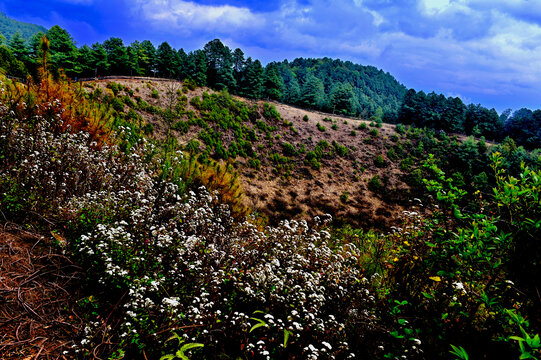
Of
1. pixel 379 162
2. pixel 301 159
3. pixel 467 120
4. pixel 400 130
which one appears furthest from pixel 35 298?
pixel 467 120

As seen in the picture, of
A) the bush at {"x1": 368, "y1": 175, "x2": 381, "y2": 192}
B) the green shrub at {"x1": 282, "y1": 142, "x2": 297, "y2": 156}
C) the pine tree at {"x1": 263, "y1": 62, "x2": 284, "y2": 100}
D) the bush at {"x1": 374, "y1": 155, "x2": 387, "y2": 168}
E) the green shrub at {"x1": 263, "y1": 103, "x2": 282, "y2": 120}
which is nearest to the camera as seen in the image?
the bush at {"x1": 368, "y1": 175, "x2": 381, "y2": 192}

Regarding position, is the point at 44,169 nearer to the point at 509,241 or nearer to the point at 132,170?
the point at 132,170

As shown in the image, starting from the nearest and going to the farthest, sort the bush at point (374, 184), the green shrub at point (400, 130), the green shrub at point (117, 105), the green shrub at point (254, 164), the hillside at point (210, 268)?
the hillside at point (210, 268), the green shrub at point (117, 105), the green shrub at point (254, 164), the bush at point (374, 184), the green shrub at point (400, 130)

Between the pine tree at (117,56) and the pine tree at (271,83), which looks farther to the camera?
the pine tree at (271,83)

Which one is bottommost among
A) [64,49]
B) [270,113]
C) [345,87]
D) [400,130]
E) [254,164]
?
[254,164]

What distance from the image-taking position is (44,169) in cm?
480

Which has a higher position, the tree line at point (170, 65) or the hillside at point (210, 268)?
the tree line at point (170, 65)

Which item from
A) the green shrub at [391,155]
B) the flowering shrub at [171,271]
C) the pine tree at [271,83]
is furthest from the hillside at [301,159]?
the flowering shrub at [171,271]

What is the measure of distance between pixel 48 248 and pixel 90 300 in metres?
1.16

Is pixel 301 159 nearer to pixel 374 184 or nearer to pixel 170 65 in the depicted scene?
pixel 374 184

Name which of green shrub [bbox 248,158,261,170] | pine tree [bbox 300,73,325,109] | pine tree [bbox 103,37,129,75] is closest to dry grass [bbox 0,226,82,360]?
green shrub [bbox 248,158,261,170]

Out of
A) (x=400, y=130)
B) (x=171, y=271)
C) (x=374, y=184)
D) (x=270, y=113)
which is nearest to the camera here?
(x=171, y=271)

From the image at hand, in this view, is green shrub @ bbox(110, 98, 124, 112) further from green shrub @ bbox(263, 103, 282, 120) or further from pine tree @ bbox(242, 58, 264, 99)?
pine tree @ bbox(242, 58, 264, 99)

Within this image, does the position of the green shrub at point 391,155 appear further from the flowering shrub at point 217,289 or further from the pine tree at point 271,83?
the flowering shrub at point 217,289
